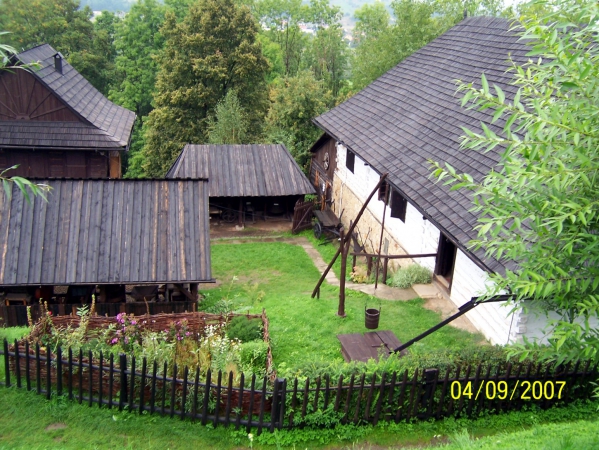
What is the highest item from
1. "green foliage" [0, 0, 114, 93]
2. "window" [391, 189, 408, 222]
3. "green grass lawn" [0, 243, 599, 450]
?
"green foliage" [0, 0, 114, 93]

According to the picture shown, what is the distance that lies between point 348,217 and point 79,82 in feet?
50.8

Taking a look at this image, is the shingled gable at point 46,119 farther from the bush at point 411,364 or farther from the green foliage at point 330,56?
the green foliage at point 330,56

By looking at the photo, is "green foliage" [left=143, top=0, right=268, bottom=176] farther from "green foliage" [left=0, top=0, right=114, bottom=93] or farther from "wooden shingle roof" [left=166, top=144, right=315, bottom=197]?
"wooden shingle roof" [left=166, top=144, right=315, bottom=197]

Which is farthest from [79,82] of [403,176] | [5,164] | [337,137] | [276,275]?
[403,176]

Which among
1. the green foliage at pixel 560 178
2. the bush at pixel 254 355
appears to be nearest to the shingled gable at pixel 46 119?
the bush at pixel 254 355

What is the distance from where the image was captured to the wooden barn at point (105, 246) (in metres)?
11.8

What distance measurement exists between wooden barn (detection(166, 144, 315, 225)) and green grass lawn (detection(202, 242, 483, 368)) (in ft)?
11.0

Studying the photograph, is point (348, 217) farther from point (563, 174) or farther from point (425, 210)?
point (563, 174)

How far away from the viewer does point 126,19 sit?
39.7 meters

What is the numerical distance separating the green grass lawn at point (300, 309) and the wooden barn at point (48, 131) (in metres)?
8.09

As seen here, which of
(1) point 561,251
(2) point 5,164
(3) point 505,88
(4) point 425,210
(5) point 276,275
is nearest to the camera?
(1) point 561,251

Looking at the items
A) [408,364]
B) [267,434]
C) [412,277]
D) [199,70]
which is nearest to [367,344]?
[408,364]

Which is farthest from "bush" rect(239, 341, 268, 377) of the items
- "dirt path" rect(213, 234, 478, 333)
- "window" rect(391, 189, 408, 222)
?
"window" rect(391, 189, 408, 222)

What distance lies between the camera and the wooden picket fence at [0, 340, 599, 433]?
809cm
